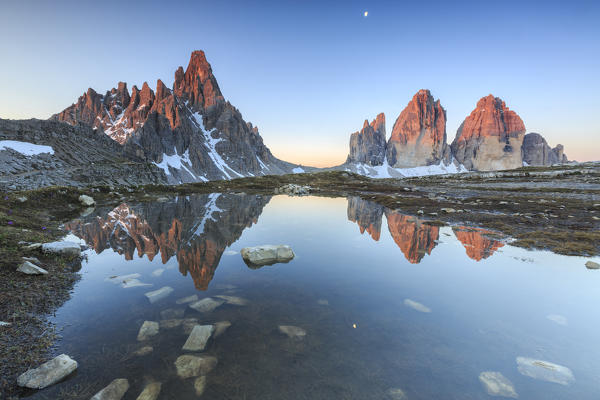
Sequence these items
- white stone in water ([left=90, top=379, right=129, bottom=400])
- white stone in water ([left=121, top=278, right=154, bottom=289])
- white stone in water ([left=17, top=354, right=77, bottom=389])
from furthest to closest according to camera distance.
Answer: white stone in water ([left=121, top=278, right=154, bottom=289]) → white stone in water ([left=17, top=354, right=77, bottom=389]) → white stone in water ([left=90, top=379, right=129, bottom=400])

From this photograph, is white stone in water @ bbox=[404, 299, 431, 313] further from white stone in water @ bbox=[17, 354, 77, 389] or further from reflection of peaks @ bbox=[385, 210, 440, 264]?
white stone in water @ bbox=[17, 354, 77, 389]

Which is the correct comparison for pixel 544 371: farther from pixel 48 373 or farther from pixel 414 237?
pixel 414 237

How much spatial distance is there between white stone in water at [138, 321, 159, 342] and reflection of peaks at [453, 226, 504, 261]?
13509 millimetres

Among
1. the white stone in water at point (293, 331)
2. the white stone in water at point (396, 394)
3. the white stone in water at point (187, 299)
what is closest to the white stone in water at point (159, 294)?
the white stone in water at point (187, 299)

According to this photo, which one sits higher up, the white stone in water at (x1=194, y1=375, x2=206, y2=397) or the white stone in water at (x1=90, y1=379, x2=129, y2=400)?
the white stone in water at (x1=90, y1=379, x2=129, y2=400)

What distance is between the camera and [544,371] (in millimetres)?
4828

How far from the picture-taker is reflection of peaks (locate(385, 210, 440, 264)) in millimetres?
12820

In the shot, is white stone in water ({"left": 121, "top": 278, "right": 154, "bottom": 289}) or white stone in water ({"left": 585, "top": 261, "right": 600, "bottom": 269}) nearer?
white stone in water ({"left": 121, "top": 278, "right": 154, "bottom": 289})

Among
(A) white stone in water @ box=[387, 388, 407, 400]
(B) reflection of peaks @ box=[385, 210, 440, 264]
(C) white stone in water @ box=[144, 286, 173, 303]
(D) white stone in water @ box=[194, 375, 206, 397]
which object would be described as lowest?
(C) white stone in water @ box=[144, 286, 173, 303]

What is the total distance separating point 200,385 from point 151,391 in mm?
794

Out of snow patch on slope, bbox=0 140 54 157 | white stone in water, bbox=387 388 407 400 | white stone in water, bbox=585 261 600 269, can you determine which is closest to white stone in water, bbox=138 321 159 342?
white stone in water, bbox=387 388 407 400

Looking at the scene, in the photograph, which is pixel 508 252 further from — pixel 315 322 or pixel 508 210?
pixel 508 210

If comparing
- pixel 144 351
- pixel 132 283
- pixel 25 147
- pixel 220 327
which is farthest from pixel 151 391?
pixel 25 147

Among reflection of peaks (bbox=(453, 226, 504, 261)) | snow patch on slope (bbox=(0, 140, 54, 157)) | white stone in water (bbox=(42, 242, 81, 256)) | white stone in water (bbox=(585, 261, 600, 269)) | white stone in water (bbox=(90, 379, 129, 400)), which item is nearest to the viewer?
white stone in water (bbox=(90, 379, 129, 400))
